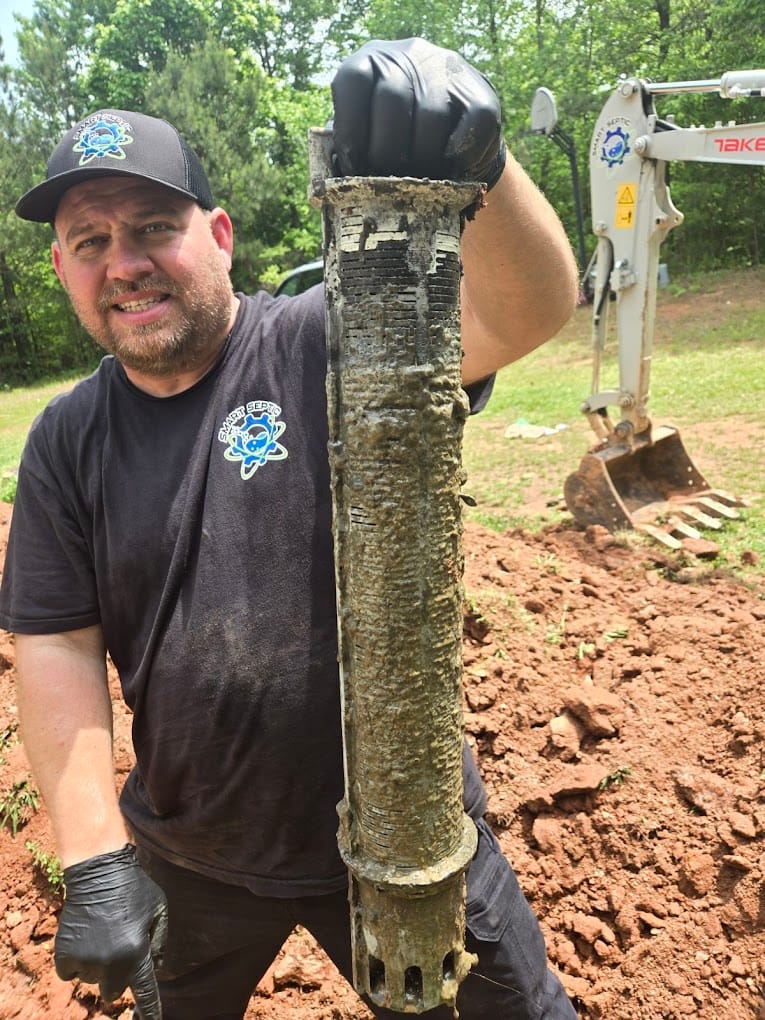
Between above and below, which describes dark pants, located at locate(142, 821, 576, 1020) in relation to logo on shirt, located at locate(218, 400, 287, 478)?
below

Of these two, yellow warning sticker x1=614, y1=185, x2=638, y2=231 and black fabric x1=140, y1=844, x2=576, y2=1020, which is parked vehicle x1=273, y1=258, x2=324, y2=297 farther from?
black fabric x1=140, y1=844, x2=576, y2=1020

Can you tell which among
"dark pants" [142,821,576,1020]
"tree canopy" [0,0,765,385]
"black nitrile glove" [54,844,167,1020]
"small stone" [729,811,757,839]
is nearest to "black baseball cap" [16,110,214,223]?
"black nitrile glove" [54,844,167,1020]

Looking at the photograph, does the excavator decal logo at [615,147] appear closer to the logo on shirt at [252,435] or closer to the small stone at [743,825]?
the small stone at [743,825]

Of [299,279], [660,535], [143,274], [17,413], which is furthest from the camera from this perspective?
[17,413]

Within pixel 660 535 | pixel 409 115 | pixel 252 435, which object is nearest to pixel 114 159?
pixel 252 435

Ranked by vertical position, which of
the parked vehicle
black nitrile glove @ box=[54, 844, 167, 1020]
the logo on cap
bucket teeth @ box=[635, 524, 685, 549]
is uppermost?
the logo on cap

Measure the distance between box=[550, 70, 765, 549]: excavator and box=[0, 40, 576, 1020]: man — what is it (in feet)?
14.5

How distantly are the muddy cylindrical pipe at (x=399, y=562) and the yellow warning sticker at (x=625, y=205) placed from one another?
5353 mm

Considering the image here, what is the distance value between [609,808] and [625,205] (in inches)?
180

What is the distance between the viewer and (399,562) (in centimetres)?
129

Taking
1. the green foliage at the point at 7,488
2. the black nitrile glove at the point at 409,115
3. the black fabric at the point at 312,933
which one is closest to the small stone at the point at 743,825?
the black fabric at the point at 312,933

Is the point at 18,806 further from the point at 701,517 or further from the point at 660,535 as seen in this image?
the point at 701,517

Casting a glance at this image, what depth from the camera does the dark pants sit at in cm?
191

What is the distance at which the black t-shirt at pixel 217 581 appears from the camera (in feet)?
5.99
